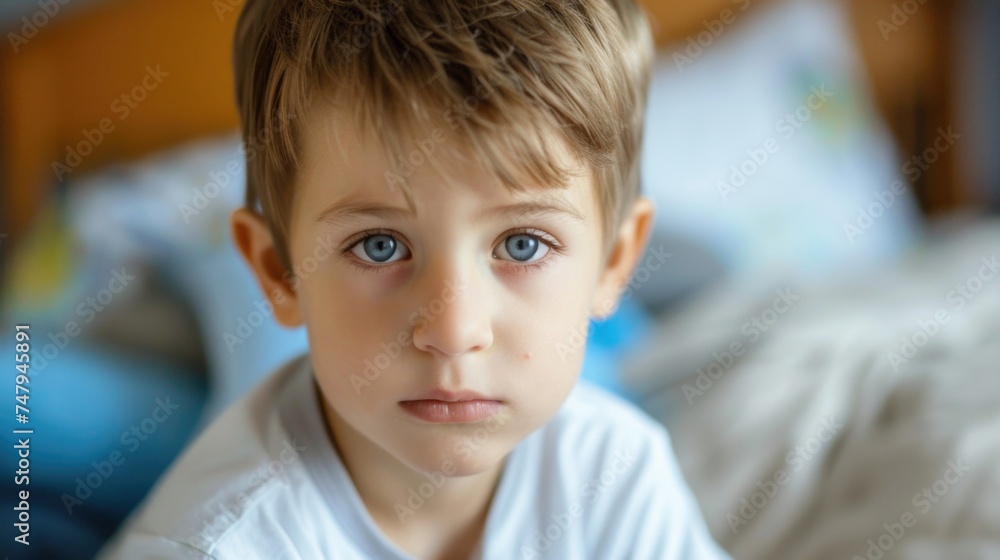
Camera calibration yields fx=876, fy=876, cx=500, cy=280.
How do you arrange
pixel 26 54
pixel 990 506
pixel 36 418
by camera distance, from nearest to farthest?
pixel 990 506, pixel 36 418, pixel 26 54

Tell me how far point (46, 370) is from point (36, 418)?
8cm

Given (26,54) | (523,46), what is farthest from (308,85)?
(26,54)

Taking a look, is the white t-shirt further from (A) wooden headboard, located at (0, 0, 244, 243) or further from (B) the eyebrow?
(A) wooden headboard, located at (0, 0, 244, 243)

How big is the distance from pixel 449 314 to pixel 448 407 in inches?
3.4

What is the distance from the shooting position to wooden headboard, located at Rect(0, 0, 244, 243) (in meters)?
1.62

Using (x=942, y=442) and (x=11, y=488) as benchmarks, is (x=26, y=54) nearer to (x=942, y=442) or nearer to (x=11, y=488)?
(x=11, y=488)

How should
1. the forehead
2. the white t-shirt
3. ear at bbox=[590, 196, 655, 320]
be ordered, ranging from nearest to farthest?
the forehead < the white t-shirt < ear at bbox=[590, 196, 655, 320]

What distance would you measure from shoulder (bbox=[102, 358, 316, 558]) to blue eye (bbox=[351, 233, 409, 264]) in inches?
9.0

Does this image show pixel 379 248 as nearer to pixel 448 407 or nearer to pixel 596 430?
pixel 448 407

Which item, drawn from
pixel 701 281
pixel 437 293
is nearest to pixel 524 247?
pixel 437 293

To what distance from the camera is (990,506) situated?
0.96 meters

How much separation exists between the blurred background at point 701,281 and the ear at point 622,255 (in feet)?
1.37

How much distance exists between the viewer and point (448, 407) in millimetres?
684

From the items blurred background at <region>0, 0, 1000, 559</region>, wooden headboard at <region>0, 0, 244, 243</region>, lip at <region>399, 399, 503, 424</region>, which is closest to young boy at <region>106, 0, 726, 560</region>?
lip at <region>399, 399, 503, 424</region>
